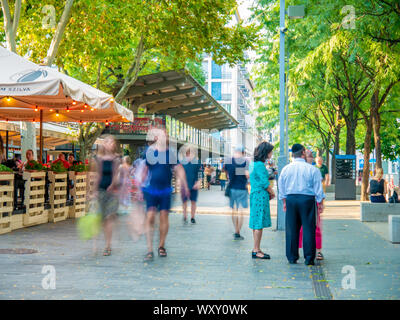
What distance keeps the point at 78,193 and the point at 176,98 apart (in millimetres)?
19787

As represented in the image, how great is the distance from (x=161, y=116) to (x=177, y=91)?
5.39ft

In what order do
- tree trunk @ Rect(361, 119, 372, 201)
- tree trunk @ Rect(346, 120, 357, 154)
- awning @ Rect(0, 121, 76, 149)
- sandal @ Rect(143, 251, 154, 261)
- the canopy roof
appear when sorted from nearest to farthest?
sandal @ Rect(143, 251, 154, 261)
the canopy roof
awning @ Rect(0, 121, 76, 149)
tree trunk @ Rect(361, 119, 372, 201)
tree trunk @ Rect(346, 120, 357, 154)

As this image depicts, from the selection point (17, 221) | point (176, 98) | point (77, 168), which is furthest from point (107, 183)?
point (176, 98)

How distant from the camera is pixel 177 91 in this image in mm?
31766

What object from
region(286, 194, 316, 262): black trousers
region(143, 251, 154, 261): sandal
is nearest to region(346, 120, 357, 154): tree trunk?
region(286, 194, 316, 262): black trousers

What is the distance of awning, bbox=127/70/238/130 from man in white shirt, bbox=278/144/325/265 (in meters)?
17.1

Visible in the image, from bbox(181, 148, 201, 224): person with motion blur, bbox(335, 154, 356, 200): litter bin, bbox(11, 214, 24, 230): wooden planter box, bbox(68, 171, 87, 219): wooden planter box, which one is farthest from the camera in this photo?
bbox(335, 154, 356, 200): litter bin

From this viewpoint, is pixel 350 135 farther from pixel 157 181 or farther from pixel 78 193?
pixel 157 181

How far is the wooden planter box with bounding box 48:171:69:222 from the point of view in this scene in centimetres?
1373

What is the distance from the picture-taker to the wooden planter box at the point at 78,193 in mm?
15023

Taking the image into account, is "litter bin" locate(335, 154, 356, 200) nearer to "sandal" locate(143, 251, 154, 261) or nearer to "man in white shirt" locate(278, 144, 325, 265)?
"man in white shirt" locate(278, 144, 325, 265)

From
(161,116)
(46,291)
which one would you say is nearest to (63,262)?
(46,291)
